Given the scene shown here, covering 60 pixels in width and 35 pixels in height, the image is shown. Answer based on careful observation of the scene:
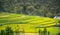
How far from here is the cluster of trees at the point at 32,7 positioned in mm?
5051

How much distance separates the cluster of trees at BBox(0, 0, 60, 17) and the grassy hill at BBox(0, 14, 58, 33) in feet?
0.40

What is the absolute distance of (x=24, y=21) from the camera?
5.01 m

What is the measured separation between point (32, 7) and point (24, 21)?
47 centimetres

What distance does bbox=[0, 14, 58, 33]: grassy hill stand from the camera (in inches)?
196

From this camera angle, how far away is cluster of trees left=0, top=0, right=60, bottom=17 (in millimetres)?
5051

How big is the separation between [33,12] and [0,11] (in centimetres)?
96

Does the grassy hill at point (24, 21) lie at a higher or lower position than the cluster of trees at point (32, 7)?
lower

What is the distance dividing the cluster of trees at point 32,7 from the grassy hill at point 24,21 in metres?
0.12

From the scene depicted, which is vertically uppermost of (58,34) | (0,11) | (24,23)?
(0,11)

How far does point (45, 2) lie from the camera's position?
511 cm

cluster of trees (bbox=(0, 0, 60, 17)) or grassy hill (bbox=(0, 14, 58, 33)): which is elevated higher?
cluster of trees (bbox=(0, 0, 60, 17))

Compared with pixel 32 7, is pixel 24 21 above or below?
below

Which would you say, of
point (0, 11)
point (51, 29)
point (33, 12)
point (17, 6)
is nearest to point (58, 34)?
point (51, 29)

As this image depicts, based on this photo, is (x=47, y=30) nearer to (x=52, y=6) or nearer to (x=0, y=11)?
(x=52, y=6)
